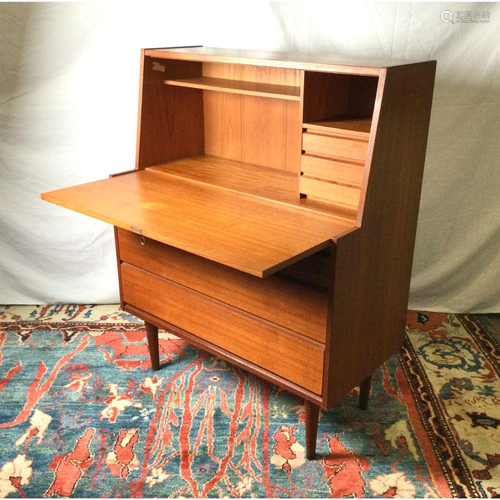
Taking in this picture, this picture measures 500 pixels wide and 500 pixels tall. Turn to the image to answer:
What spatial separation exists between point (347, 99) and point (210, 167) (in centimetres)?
65

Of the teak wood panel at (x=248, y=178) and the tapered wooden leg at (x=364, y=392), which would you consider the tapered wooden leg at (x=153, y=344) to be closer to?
the teak wood panel at (x=248, y=178)

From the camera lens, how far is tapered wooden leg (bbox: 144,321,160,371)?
268cm

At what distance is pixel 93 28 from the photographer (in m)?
2.95

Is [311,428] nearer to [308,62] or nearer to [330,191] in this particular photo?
[330,191]

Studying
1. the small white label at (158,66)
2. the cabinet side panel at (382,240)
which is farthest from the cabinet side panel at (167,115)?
the cabinet side panel at (382,240)

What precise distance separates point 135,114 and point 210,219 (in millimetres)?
1348

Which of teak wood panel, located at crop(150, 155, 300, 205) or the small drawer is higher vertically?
the small drawer

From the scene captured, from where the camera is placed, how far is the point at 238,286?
2.12 meters

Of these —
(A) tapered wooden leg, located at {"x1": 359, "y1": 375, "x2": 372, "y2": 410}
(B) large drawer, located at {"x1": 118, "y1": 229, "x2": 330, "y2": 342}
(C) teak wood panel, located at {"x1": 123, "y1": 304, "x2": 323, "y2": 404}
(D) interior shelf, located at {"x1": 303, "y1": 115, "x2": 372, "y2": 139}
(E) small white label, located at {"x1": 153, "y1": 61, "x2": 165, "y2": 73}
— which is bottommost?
(A) tapered wooden leg, located at {"x1": 359, "y1": 375, "x2": 372, "y2": 410}

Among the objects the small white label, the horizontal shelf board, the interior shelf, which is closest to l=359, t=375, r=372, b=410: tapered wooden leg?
the interior shelf

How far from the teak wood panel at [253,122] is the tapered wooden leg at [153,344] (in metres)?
0.84

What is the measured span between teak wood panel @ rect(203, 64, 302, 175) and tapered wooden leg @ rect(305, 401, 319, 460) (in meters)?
0.92

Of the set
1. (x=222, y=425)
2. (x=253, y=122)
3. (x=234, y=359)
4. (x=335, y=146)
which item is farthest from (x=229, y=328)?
(x=253, y=122)

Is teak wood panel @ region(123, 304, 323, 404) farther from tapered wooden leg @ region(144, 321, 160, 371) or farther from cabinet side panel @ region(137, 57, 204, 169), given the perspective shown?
cabinet side panel @ region(137, 57, 204, 169)
